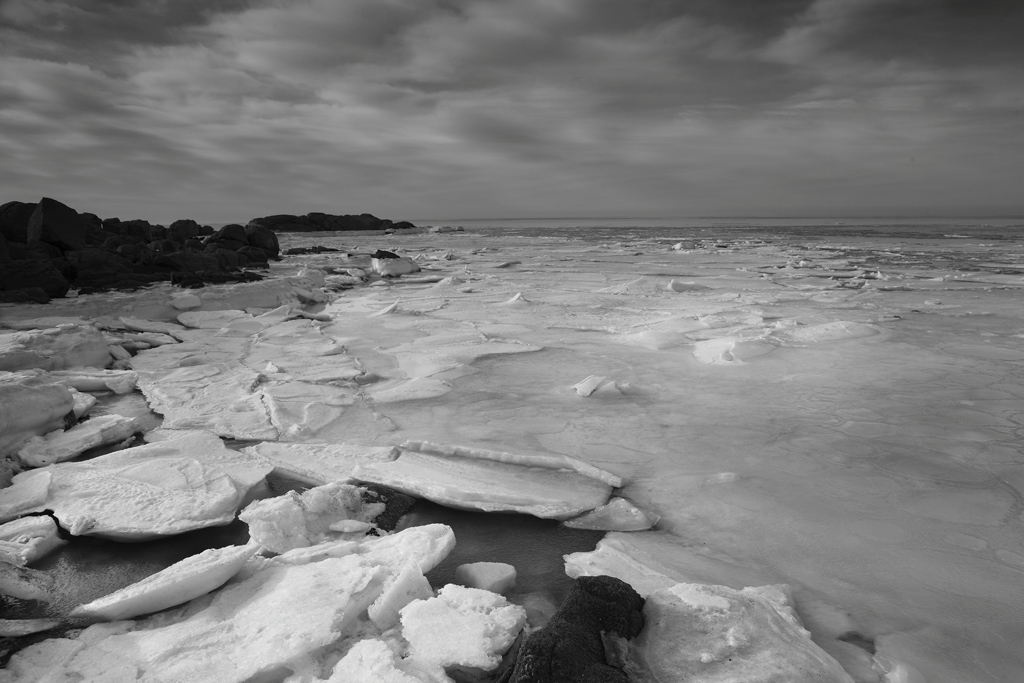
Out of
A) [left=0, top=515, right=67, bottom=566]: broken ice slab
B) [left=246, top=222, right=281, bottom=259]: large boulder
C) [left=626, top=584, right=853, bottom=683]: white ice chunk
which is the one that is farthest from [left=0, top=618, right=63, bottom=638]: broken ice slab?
[left=246, top=222, right=281, bottom=259]: large boulder

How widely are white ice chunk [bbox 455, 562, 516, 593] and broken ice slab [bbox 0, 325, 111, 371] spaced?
137 inches

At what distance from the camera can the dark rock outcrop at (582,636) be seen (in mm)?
1151

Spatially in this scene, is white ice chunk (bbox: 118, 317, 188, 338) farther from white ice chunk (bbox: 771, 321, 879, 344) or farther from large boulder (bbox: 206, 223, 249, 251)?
large boulder (bbox: 206, 223, 249, 251)

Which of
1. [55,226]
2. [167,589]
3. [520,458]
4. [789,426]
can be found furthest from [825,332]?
[55,226]

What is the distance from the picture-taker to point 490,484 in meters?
2.20

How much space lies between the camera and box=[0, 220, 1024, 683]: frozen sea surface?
5.22 feet

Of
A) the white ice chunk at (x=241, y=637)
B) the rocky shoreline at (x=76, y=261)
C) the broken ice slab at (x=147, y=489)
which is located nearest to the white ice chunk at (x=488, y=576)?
the white ice chunk at (x=241, y=637)

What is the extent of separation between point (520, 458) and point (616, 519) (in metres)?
0.56

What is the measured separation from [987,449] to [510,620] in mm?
2436

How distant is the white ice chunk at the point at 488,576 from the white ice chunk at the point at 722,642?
0.41 metres

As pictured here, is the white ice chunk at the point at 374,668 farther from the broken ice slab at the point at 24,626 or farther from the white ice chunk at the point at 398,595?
the broken ice slab at the point at 24,626

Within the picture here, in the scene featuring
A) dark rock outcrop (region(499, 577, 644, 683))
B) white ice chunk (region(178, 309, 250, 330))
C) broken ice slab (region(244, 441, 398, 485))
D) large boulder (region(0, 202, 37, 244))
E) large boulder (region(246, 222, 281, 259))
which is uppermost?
large boulder (region(0, 202, 37, 244))

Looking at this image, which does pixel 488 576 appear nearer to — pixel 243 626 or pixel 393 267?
pixel 243 626

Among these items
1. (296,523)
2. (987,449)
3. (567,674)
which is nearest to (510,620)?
(567,674)
